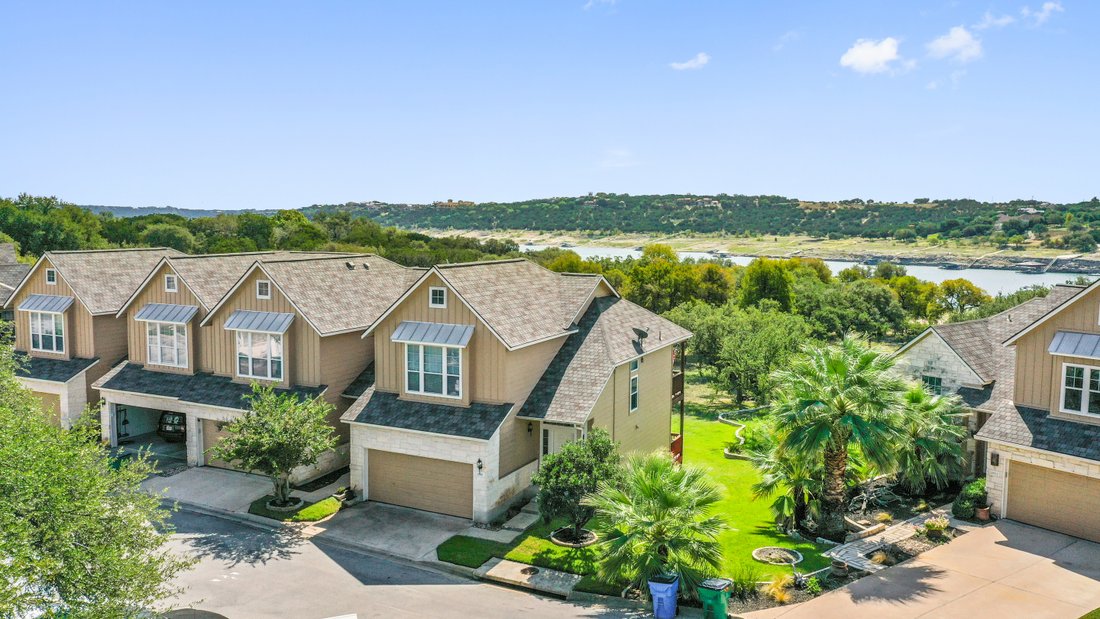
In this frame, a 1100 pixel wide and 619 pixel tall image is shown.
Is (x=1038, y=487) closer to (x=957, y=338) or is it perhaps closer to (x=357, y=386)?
(x=957, y=338)

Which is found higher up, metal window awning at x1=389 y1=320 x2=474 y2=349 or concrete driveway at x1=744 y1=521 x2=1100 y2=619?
metal window awning at x1=389 y1=320 x2=474 y2=349

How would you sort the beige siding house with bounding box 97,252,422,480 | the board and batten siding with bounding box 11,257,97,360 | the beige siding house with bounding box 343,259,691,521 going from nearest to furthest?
the beige siding house with bounding box 343,259,691,521 → the beige siding house with bounding box 97,252,422,480 → the board and batten siding with bounding box 11,257,97,360

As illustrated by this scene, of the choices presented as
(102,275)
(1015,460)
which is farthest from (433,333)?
(102,275)

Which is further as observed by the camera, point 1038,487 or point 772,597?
point 1038,487

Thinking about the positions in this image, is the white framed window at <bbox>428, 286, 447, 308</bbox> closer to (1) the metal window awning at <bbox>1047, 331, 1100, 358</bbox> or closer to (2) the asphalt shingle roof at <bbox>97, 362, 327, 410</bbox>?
(2) the asphalt shingle roof at <bbox>97, 362, 327, 410</bbox>

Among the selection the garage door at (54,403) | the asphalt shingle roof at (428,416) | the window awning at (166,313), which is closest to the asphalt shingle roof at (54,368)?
the garage door at (54,403)

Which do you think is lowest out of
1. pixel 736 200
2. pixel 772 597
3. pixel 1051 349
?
pixel 772 597

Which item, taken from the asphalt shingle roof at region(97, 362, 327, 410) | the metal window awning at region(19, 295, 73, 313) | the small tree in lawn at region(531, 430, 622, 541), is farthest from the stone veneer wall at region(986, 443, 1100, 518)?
the metal window awning at region(19, 295, 73, 313)

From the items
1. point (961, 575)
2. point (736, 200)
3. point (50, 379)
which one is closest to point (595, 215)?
point (736, 200)
